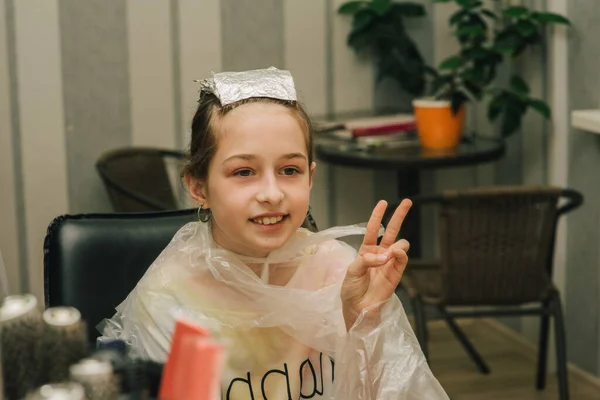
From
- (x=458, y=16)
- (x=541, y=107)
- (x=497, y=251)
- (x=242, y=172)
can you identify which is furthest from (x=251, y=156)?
(x=458, y=16)

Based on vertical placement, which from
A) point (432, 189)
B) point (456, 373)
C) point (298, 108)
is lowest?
point (456, 373)

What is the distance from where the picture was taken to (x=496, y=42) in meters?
3.51

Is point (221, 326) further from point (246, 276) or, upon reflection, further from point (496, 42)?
point (496, 42)

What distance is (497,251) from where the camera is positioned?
9.37 feet

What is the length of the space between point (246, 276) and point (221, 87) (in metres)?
0.29

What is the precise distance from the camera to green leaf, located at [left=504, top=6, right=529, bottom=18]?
3.44 meters

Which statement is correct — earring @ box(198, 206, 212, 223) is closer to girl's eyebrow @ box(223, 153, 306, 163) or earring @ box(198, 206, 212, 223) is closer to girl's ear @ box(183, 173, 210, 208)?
girl's ear @ box(183, 173, 210, 208)

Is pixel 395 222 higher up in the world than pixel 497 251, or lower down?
higher up

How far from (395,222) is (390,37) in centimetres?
241

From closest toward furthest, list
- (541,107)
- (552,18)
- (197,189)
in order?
(197,189)
(552,18)
(541,107)

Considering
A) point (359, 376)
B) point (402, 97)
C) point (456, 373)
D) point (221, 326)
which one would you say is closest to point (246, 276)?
point (221, 326)

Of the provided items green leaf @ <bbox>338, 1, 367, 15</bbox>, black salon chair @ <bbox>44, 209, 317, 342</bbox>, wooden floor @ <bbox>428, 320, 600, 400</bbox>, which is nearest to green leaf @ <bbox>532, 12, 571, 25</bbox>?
green leaf @ <bbox>338, 1, 367, 15</bbox>

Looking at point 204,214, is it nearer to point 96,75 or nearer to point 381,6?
point 96,75

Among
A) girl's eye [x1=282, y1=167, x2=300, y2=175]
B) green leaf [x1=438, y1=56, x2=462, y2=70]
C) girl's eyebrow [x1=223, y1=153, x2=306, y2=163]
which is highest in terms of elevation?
green leaf [x1=438, y1=56, x2=462, y2=70]
